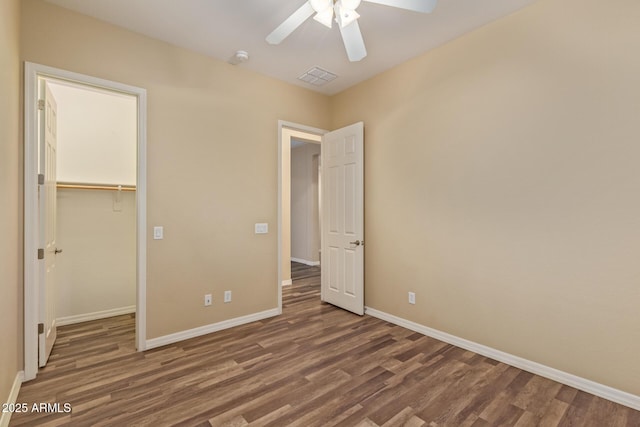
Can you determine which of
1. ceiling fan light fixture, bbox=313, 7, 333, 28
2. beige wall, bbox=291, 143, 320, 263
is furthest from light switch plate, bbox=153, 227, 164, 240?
beige wall, bbox=291, 143, 320, 263


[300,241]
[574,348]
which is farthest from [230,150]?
[300,241]

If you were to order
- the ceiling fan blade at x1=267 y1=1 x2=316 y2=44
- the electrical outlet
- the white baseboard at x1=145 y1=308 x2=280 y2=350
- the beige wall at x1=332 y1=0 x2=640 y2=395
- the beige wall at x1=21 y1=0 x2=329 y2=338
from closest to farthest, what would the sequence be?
the ceiling fan blade at x1=267 y1=1 x2=316 y2=44 → the beige wall at x1=332 y1=0 x2=640 y2=395 → the beige wall at x1=21 y1=0 x2=329 y2=338 → the white baseboard at x1=145 y1=308 x2=280 y2=350 → the electrical outlet

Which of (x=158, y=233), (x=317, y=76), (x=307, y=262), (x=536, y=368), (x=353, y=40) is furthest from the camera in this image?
(x=307, y=262)

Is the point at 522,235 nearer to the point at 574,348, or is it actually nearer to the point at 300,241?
the point at 574,348

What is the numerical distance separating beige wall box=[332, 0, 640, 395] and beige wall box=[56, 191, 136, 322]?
3263mm

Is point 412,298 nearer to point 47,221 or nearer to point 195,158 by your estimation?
point 195,158

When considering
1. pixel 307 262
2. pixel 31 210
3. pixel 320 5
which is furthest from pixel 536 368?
pixel 307 262

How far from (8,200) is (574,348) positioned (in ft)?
13.4

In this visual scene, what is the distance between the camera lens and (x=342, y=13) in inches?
75.2

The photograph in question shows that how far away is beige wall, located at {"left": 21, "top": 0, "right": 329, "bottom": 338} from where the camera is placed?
256 cm

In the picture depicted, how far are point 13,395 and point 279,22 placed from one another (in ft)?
11.2

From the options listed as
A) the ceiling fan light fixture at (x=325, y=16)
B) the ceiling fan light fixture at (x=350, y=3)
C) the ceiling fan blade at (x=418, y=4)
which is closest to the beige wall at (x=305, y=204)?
the ceiling fan light fixture at (x=325, y=16)

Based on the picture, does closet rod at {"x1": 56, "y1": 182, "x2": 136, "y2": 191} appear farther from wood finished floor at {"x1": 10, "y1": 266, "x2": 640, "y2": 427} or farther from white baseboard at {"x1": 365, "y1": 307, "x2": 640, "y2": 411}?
white baseboard at {"x1": 365, "y1": 307, "x2": 640, "y2": 411}

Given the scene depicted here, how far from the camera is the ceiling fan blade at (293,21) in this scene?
6.36 ft
